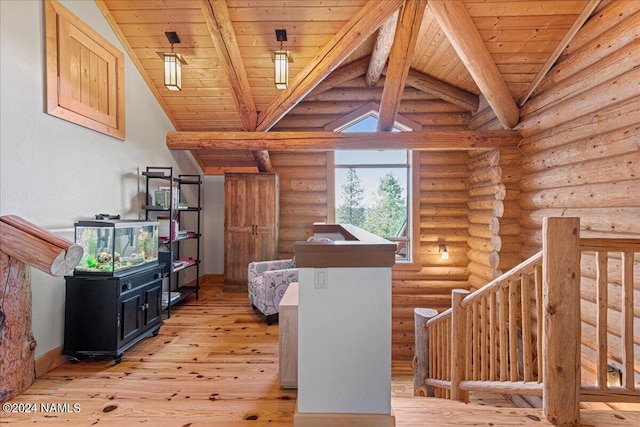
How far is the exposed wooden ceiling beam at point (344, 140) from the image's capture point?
155 inches

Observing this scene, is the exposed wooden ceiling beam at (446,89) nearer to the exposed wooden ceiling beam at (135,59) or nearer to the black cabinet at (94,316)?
the exposed wooden ceiling beam at (135,59)

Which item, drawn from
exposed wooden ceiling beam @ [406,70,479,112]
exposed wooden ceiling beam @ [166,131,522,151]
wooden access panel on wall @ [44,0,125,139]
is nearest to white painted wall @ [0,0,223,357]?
wooden access panel on wall @ [44,0,125,139]

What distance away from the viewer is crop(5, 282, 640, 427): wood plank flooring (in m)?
1.68

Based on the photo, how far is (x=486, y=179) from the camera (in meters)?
4.59

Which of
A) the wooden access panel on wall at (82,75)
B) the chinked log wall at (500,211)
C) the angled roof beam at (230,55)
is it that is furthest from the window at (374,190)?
the wooden access panel on wall at (82,75)

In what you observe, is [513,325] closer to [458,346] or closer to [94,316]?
[458,346]

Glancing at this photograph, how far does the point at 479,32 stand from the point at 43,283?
485 centimetres

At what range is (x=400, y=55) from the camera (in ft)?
10.6

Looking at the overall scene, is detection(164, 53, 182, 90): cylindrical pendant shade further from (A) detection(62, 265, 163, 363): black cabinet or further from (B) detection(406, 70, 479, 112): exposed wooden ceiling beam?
(B) detection(406, 70, 479, 112): exposed wooden ceiling beam

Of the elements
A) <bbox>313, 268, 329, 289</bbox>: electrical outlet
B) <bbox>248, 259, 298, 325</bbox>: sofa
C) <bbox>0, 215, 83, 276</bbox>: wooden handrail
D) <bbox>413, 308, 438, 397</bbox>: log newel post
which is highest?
<bbox>0, 215, 83, 276</bbox>: wooden handrail

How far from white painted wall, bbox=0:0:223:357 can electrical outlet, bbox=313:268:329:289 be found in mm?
2419

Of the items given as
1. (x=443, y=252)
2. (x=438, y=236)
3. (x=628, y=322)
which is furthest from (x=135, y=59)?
(x=443, y=252)

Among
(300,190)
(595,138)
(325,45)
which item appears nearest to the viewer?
(595,138)

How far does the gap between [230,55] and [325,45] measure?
1.15 m
